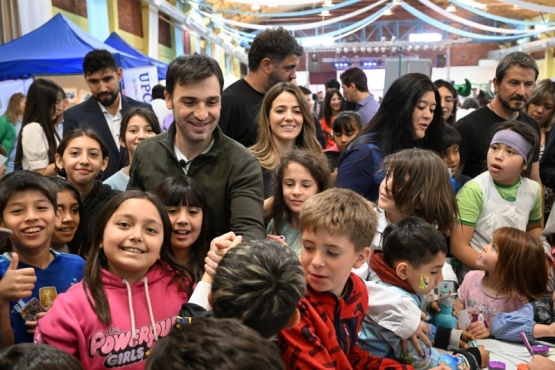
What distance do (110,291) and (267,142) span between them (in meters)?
1.63

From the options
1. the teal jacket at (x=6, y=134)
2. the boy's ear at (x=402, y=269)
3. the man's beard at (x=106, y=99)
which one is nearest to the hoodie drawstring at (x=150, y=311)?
the boy's ear at (x=402, y=269)

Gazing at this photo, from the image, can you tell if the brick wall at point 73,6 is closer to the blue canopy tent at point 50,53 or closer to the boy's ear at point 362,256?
the blue canopy tent at point 50,53

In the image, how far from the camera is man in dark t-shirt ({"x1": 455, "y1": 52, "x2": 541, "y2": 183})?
3846 mm

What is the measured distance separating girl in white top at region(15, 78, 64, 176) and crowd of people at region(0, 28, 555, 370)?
0.02 metres

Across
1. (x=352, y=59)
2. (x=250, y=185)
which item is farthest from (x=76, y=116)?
(x=352, y=59)

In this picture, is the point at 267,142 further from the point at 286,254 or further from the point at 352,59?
the point at 352,59

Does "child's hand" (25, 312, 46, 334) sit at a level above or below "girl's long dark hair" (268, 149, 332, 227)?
below

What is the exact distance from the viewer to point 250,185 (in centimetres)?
223

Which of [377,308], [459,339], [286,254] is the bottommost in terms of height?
[459,339]

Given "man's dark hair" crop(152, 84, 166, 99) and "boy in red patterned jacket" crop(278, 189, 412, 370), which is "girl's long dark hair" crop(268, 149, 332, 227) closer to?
"boy in red patterned jacket" crop(278, 189, 412, 370)

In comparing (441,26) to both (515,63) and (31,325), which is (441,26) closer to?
(515,63)

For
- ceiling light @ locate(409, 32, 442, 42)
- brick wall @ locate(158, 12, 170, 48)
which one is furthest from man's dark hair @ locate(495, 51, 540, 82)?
ceiling light @ locate(409, 32, 442, 42)

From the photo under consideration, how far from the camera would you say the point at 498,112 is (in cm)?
395

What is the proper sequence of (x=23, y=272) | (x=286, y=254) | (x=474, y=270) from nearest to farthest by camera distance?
1. (x=286, y=254)
2. (x=23, y=272)
3. (x=474, y=270)
